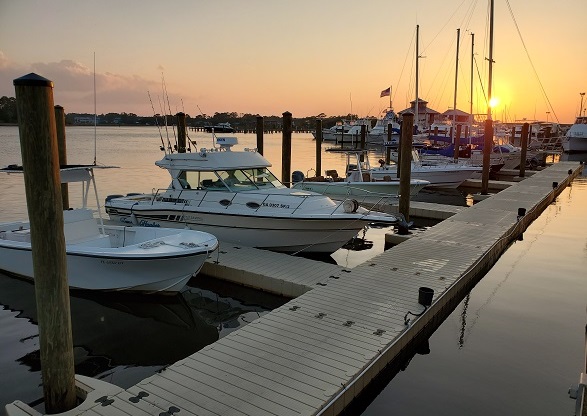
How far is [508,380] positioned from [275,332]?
3666mm

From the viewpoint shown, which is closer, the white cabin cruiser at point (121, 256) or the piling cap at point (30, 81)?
the piling cap at point (30, 81)

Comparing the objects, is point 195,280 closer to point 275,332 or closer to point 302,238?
point 302,238

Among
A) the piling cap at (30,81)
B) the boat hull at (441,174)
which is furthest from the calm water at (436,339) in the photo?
the boat hull at (441,174)

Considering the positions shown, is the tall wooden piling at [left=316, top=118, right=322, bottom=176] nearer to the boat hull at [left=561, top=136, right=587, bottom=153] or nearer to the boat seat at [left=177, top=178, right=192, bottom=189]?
the boat seat at [left=177, top=178, right=192, bottom=189]

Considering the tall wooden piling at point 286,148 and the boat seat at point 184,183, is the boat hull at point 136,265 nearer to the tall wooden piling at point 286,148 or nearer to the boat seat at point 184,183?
the boat seat at point 184,183

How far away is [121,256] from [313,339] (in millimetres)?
4532

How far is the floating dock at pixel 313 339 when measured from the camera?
5105mm

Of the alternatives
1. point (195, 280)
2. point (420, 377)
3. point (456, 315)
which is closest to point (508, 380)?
point (420, 377)

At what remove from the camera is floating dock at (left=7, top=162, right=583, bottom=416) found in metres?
5.11

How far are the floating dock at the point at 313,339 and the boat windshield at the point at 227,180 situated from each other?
6.61 feet

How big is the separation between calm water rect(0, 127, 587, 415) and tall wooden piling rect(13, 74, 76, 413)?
210 centimetres

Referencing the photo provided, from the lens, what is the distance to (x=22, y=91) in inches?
181

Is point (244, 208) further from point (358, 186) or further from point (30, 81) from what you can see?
point (358, 186)

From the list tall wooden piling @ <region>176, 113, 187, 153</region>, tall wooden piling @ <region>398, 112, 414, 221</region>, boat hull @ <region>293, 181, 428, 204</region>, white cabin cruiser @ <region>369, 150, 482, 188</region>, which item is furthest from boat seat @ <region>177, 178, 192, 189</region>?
white cabin cruiser @ <region>369, 150, 482, 188</region>
